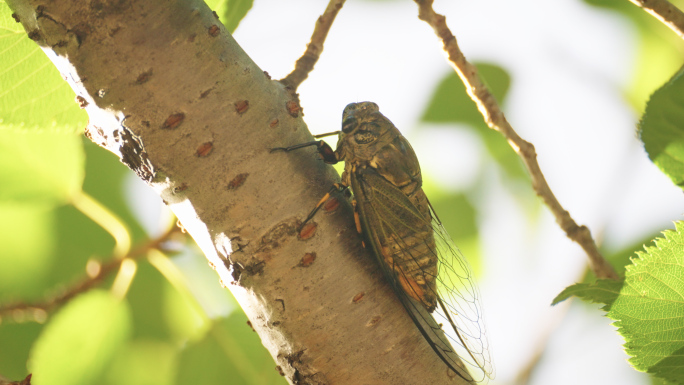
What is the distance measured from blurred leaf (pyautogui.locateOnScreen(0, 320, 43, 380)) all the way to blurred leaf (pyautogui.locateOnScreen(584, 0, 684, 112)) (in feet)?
5.65

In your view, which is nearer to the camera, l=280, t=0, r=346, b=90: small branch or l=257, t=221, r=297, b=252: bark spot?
l=257, t=221, r=297, b=252: bark spot

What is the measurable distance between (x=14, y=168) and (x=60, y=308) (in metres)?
0.36

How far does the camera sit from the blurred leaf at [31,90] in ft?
2.95

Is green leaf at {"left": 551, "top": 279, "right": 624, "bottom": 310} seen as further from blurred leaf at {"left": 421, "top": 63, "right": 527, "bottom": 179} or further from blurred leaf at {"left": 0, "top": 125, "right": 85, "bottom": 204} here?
blurred leaf at {"left": 0, "top": 125, "right": 85, "bottom": 204}

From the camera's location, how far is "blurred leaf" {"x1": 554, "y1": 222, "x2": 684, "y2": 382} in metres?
0.71

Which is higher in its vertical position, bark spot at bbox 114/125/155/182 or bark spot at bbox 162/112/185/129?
bark spot at bbox 162/112/185/129

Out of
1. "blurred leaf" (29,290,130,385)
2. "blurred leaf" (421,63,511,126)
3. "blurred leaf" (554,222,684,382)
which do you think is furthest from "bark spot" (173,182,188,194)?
"blurred leaf" (421,63,511,126)

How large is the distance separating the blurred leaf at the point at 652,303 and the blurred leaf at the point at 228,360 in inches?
32.3

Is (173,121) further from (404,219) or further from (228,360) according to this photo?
(228,360)

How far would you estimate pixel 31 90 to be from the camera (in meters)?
0.96

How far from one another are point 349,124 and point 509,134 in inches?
13.1

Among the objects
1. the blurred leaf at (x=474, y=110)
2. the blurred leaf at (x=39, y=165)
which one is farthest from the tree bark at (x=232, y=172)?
the blurred leaf at (x=474, y=110)

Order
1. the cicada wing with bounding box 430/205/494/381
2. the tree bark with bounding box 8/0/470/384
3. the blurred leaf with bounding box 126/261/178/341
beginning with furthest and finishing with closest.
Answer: the blurred leaf with bounding box 126/261/178/341, the cicada wing with bounding box 430/205/494/381, the tree bark with bounding box 8/0/470/384

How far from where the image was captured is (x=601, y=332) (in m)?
1.49
